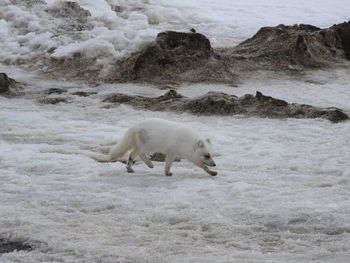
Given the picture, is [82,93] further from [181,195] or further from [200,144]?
[181,195]

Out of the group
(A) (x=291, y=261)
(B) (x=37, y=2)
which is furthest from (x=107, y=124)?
(B) (x=37, y=2)

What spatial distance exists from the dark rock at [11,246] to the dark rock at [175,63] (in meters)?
10.1

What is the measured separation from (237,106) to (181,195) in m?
5.56

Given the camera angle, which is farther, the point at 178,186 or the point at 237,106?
the point at 237,106

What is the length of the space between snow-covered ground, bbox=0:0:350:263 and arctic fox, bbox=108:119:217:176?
29 cm

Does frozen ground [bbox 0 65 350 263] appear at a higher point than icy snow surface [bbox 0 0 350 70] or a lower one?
lower

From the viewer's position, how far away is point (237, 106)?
13156mm

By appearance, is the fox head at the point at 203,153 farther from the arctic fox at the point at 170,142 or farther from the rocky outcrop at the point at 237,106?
the rocky outcrop at the point at 237,106

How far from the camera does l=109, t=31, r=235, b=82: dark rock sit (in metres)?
16.3

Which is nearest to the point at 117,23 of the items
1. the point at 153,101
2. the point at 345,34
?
the point at 153,101

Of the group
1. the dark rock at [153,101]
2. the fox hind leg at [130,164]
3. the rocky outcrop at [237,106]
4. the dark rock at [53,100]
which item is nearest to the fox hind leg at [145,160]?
the fox hind leg at [130,164]

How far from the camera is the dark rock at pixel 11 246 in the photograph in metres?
6.11

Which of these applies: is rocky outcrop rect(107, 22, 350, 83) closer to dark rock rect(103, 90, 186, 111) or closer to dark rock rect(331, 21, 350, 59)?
dark rock rect(331, 21, 350, 59)

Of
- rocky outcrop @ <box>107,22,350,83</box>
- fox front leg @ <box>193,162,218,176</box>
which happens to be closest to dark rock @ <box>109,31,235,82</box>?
rocky outcrop @ <box>107,22,350,83</box>
